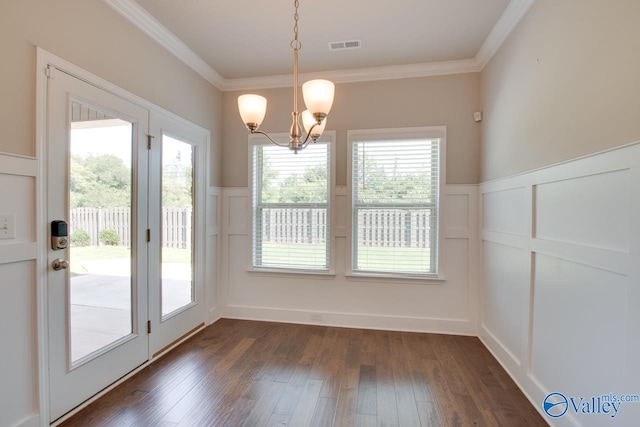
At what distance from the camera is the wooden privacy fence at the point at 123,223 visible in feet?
6.48

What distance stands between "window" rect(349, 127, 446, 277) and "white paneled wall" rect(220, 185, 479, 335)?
14 cm

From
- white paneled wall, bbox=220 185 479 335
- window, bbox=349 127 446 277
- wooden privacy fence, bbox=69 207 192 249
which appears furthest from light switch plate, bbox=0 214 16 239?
window, bbox=349 127 446 277

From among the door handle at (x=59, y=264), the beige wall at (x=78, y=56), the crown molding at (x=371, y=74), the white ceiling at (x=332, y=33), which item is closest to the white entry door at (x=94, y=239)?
the door handle at (x=59, y=264)

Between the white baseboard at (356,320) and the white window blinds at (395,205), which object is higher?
the white window blinds at (395,205)

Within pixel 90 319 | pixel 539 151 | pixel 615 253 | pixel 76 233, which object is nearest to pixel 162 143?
pixel 76 233

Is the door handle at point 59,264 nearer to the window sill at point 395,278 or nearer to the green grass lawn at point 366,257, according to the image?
the green grass lawn at point 366,257

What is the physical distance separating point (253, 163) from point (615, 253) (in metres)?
3.21

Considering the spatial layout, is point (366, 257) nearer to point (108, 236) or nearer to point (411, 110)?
point (411, 110)

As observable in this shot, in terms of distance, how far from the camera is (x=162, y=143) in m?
2.63

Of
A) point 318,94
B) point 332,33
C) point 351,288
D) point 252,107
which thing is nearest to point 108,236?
point 252,107

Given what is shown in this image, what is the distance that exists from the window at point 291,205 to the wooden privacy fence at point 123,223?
83cm

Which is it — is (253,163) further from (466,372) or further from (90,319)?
(466,372)

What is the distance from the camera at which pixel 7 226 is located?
1550mm

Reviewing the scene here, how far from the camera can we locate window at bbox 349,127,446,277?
10.5 feet
